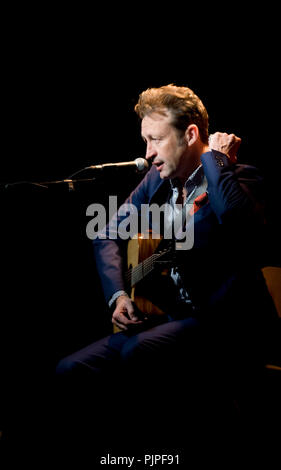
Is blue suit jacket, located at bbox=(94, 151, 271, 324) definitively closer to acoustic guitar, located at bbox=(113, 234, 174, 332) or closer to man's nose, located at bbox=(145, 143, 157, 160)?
acoustic guitar, located at bbox=(113, 234, 174, 332)

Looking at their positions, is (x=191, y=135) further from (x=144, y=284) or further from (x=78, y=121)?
(x=78, y=121)

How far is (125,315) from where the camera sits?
6.75 ft

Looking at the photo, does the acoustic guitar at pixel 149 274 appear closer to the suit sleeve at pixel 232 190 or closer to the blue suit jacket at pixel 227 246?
the blue suit jacket at pixel 227 246

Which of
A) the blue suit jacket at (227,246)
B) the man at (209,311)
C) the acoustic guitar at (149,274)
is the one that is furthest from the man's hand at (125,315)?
the blue suit jacket at (227,246)

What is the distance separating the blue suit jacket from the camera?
156cm

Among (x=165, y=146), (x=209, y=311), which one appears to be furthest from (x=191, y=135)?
(x=209, y=311)

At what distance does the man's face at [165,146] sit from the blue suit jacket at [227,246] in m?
0.33

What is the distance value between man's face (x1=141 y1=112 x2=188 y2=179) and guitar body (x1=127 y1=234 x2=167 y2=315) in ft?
1.69

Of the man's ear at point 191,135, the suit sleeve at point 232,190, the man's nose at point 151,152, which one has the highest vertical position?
the man's ear at point 191,135

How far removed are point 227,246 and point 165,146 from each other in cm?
77

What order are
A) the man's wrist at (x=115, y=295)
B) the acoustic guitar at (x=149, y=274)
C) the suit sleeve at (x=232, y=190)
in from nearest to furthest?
the suit sleeve at (x=232, y=190) < the acoustic guitar at (x=149, y=274) < the man's wrist at (x=115, y=295)

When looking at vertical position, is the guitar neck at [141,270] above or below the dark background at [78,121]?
below

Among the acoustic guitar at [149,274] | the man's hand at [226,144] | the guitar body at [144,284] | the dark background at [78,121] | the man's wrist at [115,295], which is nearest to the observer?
→ the man's hand at [226,144]

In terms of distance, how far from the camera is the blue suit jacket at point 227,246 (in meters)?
1.56
